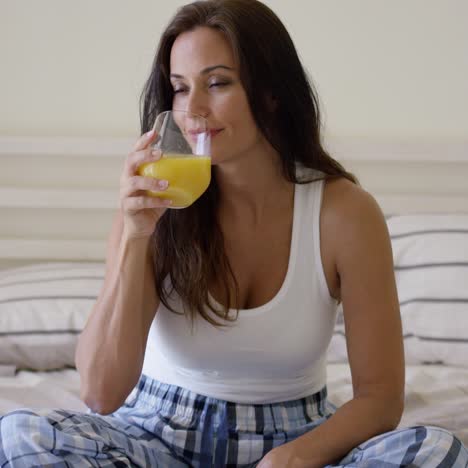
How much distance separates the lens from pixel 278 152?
1.40 meters

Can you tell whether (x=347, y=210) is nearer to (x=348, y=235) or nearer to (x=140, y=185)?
(x=348, y=235)

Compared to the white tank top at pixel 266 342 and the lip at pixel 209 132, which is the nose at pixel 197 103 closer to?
the lip at pixel 209 132

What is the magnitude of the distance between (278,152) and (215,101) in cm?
19

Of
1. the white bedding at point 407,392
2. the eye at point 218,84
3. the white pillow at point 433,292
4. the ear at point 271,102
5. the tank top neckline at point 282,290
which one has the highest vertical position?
the eye at point 218,84

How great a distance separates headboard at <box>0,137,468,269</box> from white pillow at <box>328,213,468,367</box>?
31 centimetres

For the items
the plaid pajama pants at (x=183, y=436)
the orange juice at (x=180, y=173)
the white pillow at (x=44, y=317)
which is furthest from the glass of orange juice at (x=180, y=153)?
the white pillow at (x=44, y=317)

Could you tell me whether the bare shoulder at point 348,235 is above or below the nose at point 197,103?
below

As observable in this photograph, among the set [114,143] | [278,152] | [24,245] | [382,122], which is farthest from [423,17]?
[24,245]

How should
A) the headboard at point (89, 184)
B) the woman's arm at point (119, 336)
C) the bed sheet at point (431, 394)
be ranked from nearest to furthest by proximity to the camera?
1. the woman's arm at point (119, 336)
2. the bed sheet at point (431, 394)
3. the headboard at point (89, 184)

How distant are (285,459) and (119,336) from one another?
13.0 inches

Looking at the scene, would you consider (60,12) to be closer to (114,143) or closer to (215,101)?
(114,143)

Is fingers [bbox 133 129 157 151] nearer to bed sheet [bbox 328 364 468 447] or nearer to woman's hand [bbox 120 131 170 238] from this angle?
woman's hand [bbox 120 131 170 238]

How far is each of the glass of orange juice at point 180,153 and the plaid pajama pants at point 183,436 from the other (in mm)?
356

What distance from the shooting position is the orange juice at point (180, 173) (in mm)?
1120
